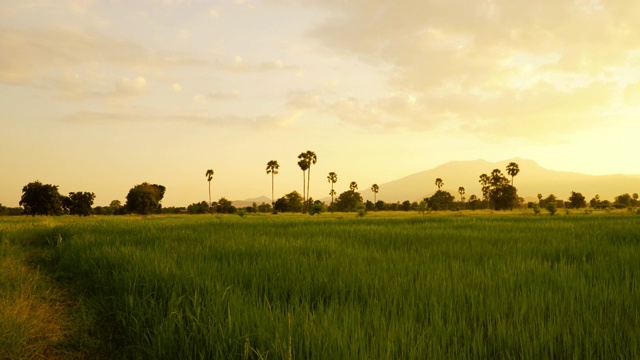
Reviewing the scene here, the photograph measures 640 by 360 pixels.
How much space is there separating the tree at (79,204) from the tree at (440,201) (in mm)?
98011

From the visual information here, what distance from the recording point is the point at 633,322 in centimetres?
334

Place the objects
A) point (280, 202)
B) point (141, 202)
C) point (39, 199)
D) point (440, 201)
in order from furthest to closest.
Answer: point (440, 201)
point (280, 202)
point (141, 202)
point (39, 199)

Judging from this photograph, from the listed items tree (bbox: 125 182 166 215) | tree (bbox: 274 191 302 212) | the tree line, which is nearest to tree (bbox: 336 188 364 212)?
the tree line

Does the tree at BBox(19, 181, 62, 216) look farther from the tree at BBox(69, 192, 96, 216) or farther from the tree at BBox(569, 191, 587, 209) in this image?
the tree at BBox(569, 191, 587, 209)

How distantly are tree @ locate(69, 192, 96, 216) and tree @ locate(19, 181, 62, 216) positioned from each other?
1238 cm

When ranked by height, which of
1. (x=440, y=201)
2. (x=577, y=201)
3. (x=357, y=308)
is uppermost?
(x=440, y=201)

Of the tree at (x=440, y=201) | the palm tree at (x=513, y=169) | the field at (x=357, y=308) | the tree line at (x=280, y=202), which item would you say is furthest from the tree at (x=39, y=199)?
the palm tree at (x=513, y=169)

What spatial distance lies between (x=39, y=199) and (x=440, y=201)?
362 feet

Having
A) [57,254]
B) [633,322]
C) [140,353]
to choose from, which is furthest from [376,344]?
[57,254]

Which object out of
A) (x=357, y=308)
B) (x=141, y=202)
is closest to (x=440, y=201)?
(x=141, y=202)

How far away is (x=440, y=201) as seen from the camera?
132 metres

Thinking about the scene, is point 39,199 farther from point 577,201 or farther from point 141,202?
point 577,201

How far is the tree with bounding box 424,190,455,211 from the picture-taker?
131 meters

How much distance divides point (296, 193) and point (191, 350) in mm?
116349
